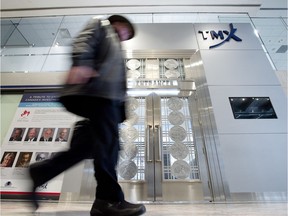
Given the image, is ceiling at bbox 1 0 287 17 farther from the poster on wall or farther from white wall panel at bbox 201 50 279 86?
the poster on wall

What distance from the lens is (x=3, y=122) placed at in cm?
328

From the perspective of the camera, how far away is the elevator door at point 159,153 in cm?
270

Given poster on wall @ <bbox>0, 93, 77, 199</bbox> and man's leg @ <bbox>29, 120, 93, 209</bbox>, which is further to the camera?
poster on wall @ <bbox>0, 93, 77, 199</bbox>

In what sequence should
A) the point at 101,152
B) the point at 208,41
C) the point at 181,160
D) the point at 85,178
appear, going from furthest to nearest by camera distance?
the point at 208,41 → the point at 181,160 → the point at 85,178 → the point at 101,152

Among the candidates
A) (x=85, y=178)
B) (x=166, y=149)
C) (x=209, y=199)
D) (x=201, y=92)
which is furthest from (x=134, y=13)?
(x=209, y=199)

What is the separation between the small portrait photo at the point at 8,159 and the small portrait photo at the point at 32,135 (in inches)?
10.6

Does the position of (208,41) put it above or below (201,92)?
above

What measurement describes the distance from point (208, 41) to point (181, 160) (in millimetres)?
2520

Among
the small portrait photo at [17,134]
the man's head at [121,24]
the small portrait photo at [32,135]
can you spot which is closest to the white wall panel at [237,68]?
the man's head at [121,24]

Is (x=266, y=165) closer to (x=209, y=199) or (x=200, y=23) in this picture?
(x=209, y=199)

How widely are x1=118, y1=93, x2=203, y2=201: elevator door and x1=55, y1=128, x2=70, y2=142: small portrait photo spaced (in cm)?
85

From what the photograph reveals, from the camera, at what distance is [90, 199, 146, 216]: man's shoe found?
3.75 feet

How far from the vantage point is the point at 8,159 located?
2.83m

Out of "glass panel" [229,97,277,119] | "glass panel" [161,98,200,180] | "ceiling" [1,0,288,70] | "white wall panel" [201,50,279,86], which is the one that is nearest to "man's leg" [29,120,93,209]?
"glass panel" [161,98,200,180]
